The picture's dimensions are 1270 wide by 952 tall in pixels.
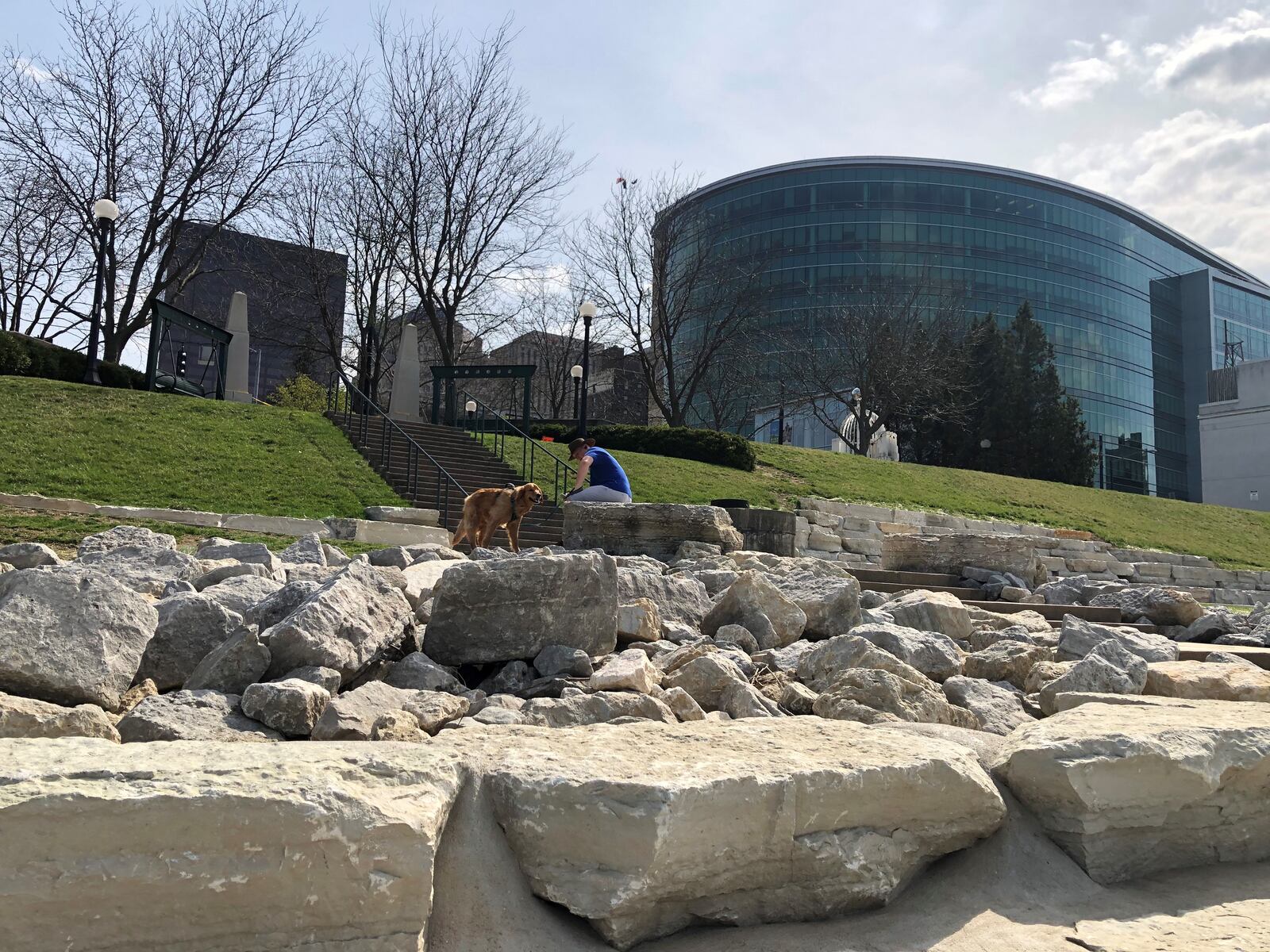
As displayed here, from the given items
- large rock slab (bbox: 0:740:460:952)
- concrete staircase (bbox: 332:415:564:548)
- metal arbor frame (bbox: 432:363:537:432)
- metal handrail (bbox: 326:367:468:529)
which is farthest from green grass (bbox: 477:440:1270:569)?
large rock slab (bbox: 0:740:460:952)

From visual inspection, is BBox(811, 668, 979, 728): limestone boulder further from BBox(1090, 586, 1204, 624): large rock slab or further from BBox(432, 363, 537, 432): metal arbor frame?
BBox(432, 363, 537, 432): metal arbor frame

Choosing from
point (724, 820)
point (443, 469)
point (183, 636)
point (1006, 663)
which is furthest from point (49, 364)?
point (724, 820)

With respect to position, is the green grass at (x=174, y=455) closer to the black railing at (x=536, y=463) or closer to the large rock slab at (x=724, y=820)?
the black railing at (x=536, y=463)

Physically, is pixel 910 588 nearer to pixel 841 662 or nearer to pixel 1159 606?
pixel 1159 606

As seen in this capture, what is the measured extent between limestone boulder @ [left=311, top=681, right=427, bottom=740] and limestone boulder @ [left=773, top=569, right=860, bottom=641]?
2.93 meters

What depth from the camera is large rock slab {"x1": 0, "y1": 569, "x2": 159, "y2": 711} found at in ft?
9.54

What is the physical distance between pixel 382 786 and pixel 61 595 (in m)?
1.84

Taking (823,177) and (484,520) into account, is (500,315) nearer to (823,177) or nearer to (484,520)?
(484,520)

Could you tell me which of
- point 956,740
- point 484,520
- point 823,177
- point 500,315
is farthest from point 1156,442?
point 956,740

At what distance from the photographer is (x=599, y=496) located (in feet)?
34.7

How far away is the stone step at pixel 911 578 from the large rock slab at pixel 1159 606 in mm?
2798

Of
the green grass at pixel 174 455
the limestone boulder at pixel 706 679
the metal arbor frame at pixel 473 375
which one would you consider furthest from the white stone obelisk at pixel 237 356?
the limestone boulder at pixel 706 679

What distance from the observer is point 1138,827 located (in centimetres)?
251

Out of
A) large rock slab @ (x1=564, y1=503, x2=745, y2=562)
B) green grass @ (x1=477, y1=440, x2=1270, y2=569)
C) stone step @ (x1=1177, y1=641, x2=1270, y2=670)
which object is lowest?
stone step @ (x1=1177, y1=641, x2=1270, y2=670)
